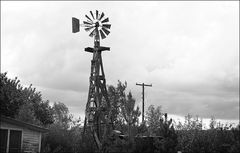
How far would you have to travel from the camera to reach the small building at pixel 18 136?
77.4 feet

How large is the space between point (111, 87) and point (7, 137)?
21.5 m

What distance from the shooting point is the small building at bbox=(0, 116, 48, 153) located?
23578mm

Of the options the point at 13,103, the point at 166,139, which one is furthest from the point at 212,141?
the point at 13,103

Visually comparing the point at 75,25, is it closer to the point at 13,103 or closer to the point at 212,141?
the point at 13,103

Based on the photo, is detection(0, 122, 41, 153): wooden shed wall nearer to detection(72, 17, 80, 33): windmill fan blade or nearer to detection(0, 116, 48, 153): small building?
detection(0, 116, 48, 153): small building

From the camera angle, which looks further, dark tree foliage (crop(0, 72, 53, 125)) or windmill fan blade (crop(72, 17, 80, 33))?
windmill fan blade (crop(72, 17, 80, 33))

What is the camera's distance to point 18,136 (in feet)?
82.0

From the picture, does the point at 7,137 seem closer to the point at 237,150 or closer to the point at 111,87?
the point at 237,150

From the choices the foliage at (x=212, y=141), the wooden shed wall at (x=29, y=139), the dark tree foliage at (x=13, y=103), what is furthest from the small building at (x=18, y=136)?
the foliage at (x=212, y=141)

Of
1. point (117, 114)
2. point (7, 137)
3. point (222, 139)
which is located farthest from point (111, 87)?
point (7, 137)

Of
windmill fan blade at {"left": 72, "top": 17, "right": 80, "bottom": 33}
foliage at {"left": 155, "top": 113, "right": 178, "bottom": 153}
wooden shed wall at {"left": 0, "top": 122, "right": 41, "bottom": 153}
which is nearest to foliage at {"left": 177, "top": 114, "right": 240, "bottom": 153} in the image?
foliage at {"left": 155, "top": 113, "right": 178, "bottom": 153}

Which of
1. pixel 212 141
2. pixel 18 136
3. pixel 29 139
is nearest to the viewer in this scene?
pixel 18 136

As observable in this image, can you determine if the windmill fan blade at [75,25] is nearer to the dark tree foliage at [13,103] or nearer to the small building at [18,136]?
the dark tree foliage at [13,103]

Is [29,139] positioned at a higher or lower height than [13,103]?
lower
